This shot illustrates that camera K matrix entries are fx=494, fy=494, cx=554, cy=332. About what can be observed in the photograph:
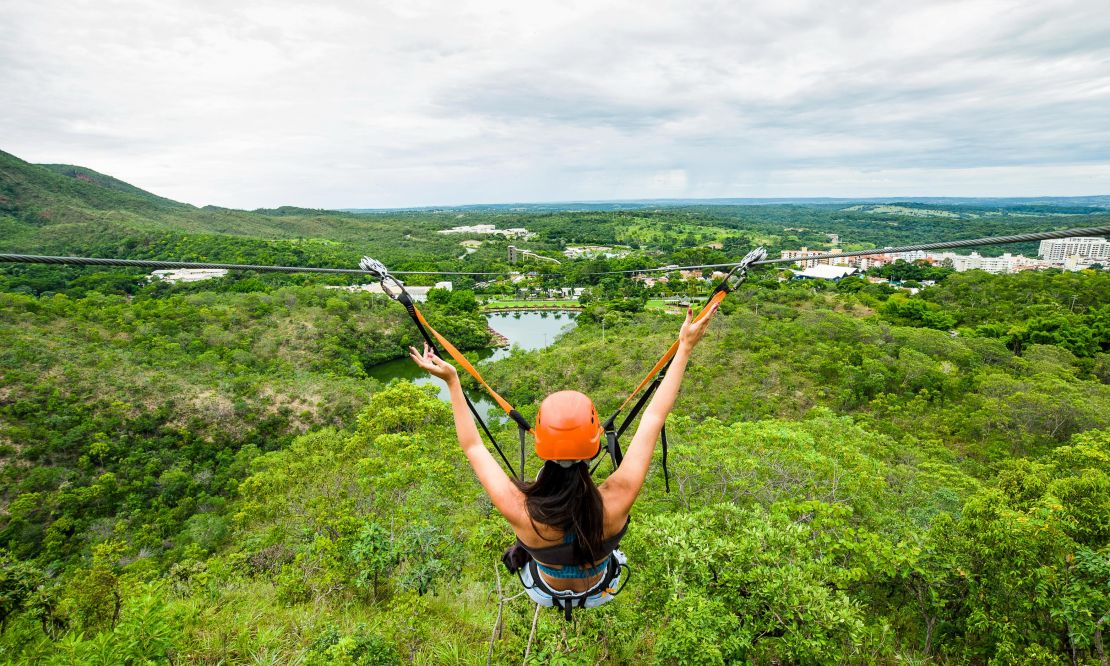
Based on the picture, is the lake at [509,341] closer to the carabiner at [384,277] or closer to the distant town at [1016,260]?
the carabiner at [384,277]

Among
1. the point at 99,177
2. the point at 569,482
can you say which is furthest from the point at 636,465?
the point at 99,177

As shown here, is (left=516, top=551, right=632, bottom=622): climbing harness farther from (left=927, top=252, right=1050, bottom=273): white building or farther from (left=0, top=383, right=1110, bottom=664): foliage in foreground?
(left=927, top=252, right=1050, bottom=273): white building

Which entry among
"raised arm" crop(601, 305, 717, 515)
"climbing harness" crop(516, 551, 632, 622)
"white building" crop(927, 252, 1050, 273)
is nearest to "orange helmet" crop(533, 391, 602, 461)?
"raised arm" crop(601, 305, 717, 515)

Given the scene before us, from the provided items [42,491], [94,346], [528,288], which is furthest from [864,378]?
[528,288]

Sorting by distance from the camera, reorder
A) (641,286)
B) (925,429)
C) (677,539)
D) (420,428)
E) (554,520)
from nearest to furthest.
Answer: (554,520) < (677,539) < (420,428) < (925,429) < (641,286)

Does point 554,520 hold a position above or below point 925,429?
above

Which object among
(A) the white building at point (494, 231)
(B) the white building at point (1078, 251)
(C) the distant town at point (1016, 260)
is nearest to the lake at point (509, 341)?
(C) the distant town at point (1016, 260)

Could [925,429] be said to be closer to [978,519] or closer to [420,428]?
[978,519]
